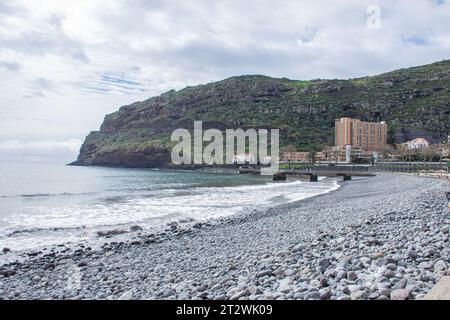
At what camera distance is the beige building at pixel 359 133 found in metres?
140

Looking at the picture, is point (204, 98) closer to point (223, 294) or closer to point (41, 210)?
point (41, 210)

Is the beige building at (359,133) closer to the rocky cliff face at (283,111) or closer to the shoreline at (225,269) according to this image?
the rocky cliff face at (283,111)

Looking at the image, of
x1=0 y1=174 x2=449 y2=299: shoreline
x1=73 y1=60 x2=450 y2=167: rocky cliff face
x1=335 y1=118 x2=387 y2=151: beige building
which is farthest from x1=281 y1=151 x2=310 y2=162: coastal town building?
x1=0 y1=174 x2=449 y2=299: shoreline

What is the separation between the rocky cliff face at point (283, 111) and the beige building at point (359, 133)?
14.6ft

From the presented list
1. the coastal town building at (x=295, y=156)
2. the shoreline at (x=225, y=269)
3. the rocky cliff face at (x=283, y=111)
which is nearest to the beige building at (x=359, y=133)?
the rocky cliff face at (x=283, y=111)

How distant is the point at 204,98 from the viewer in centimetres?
18375

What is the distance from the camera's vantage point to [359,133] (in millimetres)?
142000

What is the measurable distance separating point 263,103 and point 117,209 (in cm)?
15272

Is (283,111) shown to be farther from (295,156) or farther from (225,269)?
(225,269)

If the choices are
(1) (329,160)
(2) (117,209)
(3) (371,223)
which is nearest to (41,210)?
(2) (117,209)

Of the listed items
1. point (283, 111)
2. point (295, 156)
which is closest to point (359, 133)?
point (295, 156)

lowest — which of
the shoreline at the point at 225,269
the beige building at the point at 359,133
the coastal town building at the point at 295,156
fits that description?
the shoreline at the point at 225,269

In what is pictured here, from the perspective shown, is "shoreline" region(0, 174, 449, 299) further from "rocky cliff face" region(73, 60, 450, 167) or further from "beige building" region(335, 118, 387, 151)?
"beige building" region(335, 118, 387, 151)

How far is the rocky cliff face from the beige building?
175 inches
